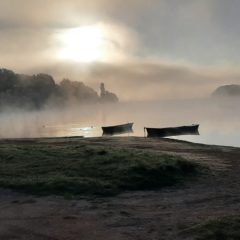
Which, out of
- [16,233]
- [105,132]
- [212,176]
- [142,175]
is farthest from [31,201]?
[105,132]

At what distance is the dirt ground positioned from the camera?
10.4 metres

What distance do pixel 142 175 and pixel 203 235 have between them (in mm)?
7614

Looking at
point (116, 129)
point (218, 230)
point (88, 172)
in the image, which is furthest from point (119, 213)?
point (116, 129)

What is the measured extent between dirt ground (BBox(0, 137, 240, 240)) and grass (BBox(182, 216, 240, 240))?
0.33m

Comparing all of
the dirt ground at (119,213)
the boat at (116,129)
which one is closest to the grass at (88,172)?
the dirt ground at (119,213)

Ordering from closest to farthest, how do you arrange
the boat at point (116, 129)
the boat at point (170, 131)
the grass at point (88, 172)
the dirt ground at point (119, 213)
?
the dirt ground at point (119, 213)
the grass at point (88, 172)
the boat at point (170, 131)
the boat at point (116, 129)

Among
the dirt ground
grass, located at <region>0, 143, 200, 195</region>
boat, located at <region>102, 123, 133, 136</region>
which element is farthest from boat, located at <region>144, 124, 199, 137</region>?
the dirt ground

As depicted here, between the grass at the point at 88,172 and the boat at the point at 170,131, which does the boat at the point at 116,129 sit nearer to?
the boat at the point at 170,131

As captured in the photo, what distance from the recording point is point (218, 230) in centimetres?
991

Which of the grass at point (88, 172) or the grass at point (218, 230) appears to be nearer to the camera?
the grass at point (218, 230)

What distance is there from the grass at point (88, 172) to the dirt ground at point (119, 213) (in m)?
0.76

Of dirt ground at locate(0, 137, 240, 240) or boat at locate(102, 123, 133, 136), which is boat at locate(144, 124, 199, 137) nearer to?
boat at locate(102, 123, 133, 136)

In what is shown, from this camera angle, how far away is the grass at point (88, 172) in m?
15.6

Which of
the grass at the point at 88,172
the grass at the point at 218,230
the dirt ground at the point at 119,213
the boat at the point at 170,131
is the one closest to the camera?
the grass at the point at 218,230
